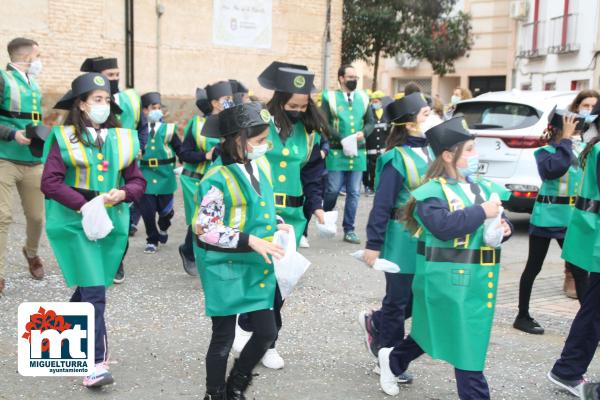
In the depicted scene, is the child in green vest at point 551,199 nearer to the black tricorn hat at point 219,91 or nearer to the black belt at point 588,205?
the black belt at point 588,205

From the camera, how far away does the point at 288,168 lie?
548cm

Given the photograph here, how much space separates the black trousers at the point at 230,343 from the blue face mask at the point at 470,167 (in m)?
1.24

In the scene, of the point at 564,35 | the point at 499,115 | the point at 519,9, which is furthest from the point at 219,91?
the point at 519,9

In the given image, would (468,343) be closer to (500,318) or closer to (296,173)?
(296,173)

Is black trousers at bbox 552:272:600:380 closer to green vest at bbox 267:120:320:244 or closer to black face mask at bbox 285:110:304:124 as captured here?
green vest at bbox 267:120:320:244

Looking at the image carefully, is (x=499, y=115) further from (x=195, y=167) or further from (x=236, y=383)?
(x=236, y=383)

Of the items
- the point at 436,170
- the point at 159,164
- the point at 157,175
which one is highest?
the point at 436,170

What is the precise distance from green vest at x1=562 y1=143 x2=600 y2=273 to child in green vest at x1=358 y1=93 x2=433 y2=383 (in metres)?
0.99

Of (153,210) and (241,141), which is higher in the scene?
(241,141)

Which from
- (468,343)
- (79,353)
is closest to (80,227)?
(79,353)

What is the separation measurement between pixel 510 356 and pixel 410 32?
20.9 metres

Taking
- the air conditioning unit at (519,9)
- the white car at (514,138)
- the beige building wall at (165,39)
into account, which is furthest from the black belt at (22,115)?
the air conditioning unit at (519,9)

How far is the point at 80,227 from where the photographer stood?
15.9ft

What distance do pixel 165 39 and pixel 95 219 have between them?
1321 centimetres
